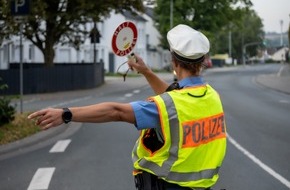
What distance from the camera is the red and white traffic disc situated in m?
3.72

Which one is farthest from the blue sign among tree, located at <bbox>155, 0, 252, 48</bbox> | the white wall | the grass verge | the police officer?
tree, located at <bbox>155, 0, 252, 48</bbox>

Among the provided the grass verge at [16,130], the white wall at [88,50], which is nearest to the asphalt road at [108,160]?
the grass verge at [16,130]

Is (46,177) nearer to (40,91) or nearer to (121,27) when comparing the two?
(121,27)

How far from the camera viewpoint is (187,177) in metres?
2.65

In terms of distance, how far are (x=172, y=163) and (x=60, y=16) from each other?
24405 millimetres

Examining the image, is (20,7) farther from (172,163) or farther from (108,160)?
(172,163)

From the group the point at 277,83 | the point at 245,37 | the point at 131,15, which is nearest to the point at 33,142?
the point at 131,15

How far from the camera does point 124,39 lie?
3775 millimetres

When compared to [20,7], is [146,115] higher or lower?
lower

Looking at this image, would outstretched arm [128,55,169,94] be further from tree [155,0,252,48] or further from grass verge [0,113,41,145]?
tree [155,0,252,48]

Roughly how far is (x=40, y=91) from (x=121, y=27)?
80.6 ft

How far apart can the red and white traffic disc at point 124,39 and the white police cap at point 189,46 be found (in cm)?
101

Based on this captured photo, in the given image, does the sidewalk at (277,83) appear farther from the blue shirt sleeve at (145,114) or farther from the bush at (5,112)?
the blue shirt sleeve at (145,114)

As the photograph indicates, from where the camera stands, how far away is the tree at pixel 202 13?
202 feet
